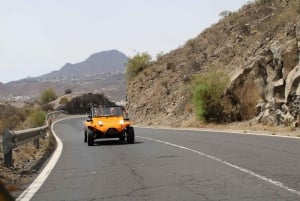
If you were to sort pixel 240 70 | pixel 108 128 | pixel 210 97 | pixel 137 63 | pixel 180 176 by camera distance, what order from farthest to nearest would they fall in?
pixel 137 63
pixel 210 97
pixel 240 70
pixel 108 128
pixel 180 176

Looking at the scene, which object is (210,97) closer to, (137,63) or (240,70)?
(240,70)

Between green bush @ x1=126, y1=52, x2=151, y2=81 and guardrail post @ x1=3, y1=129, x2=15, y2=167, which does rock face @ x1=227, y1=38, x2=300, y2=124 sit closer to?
guardrail post @ x1=3, y1=129, x2=15, y2=167

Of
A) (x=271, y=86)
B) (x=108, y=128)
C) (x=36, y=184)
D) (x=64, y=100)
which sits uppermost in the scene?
(x=64, y=100)

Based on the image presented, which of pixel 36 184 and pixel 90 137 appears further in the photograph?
pixel 90 137

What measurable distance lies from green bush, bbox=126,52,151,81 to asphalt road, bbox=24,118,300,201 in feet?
166

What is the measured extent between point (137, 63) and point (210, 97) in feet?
105

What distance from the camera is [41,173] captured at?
38.7 ft

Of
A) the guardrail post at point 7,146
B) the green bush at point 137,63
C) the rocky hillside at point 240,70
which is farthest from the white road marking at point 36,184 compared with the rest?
the green bush at point 137,63

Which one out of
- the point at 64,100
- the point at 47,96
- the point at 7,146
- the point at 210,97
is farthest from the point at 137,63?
the point at 47,96

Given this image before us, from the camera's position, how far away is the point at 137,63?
219ft

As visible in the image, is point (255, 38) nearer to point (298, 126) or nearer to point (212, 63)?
point (212, 63)

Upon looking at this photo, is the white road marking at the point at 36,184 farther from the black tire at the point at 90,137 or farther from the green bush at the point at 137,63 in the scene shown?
the green bush at the point at 137,63

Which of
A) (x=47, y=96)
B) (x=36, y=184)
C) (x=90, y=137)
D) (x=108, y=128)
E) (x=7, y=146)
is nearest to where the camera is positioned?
(x=36, y=184)

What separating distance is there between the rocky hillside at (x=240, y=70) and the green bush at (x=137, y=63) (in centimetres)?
133
